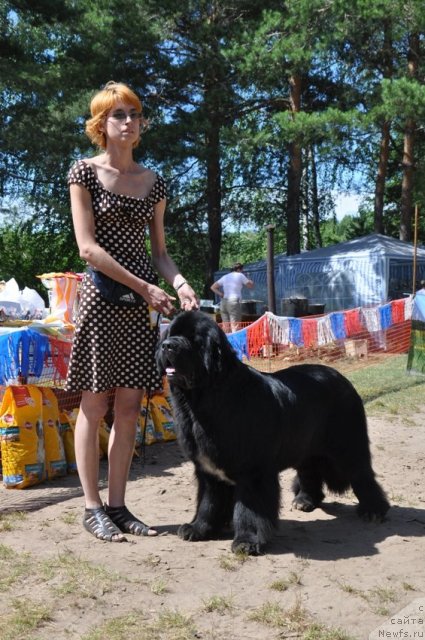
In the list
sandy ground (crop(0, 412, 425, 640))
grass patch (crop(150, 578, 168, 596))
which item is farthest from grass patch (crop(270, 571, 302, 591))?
grass patch (crop(150, 578, 168, 596))

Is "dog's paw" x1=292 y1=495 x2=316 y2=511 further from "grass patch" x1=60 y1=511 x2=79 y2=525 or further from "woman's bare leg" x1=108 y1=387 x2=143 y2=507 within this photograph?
"grass patch" x1=60 y1=511 x2=79 y2=525

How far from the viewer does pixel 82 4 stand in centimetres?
1978

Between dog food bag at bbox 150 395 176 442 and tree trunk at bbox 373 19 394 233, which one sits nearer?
dog food bag at bbox 150 395 176 442

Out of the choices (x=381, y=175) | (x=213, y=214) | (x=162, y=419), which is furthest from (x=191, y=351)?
(x=213, y=214)

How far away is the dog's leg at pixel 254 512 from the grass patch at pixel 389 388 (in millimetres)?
3784

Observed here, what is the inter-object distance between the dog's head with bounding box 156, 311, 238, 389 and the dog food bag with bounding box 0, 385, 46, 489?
1590 millimetres

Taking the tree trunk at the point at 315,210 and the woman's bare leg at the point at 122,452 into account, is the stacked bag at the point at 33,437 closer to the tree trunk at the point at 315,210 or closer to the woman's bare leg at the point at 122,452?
the woman's bare leg at the point at 122,452

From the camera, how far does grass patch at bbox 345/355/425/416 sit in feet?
23.0

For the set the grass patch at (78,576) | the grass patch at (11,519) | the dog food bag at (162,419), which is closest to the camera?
the grass patch at (78,576)

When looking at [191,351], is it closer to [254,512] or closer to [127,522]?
[254,512]

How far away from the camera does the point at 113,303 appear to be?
128 inches

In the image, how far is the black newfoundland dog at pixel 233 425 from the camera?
10.1 ft

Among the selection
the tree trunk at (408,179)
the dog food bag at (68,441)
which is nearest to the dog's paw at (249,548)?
the dog food bag at (68,441)

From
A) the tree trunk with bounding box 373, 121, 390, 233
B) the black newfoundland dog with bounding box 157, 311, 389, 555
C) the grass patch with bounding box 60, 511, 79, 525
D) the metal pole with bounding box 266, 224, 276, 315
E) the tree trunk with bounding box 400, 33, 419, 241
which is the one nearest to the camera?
the black newfoundland dog with bounding box 157, 311, 389, 555
